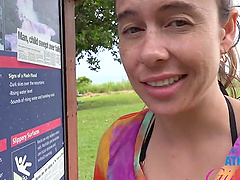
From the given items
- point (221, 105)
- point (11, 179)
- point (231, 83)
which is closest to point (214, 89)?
point (221, 105)

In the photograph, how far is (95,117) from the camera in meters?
7.38

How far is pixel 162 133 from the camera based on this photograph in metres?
0.96

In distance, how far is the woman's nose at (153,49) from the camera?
717 millimetres

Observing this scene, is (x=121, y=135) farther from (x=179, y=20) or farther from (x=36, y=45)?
(x=36, y=45)

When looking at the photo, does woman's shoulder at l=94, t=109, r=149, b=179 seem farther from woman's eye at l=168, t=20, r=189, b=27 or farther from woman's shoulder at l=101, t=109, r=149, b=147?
woman's eye at l=168, t=20, r=189, b=27

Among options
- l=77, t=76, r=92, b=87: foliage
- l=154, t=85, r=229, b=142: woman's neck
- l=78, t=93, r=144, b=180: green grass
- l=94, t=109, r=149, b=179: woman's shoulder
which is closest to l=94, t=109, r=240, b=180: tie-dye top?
l=94, t=109, r=149, b=179: woman's shoulder

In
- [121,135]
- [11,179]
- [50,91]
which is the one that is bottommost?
[11,179]

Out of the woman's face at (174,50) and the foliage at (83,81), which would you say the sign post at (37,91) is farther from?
the foliage at (83,81)

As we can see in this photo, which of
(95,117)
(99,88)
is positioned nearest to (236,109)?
(99,88)

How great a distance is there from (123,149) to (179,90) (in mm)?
314

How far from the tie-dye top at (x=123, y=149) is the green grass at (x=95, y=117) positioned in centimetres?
397

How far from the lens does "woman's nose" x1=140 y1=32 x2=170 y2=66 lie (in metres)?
0.72

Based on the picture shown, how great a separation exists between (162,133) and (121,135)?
0.13m

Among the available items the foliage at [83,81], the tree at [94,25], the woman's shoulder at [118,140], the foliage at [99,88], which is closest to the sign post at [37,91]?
the woman's shoulder at [118,140]
